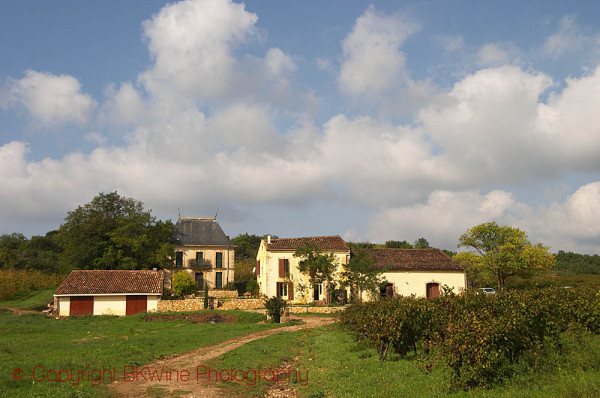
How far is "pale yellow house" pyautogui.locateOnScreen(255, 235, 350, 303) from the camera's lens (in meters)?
44.1

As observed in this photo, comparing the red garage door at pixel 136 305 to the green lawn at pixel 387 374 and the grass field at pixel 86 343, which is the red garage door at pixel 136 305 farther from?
the green lawn at pixel 387 374

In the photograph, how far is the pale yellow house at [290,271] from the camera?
44.1 metres

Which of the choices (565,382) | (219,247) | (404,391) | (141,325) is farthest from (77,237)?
(565,382)

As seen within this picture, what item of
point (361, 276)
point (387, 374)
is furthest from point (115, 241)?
point (387, 374)

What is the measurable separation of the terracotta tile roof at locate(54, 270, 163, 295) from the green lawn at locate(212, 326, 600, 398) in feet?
71.2

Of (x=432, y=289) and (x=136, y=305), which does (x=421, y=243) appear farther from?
(x=136, y=305)

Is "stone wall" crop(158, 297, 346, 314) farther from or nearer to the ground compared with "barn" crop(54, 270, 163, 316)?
nearer to the ground

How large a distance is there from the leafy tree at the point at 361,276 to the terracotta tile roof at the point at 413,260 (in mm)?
3159

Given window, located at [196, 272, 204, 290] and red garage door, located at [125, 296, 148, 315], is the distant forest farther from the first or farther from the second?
red garage door, located at [125, 296, 148, 315]

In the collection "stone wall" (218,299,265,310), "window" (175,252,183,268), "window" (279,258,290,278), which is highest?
"window" (175,252,183,268)

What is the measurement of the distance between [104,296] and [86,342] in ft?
53.6

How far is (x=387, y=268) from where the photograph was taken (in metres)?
43.8

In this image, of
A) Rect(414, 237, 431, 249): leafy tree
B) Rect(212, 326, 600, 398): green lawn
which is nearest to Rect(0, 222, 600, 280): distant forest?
Rect(414, 237, 431, 249): leafy tree

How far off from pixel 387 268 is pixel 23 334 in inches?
1209
